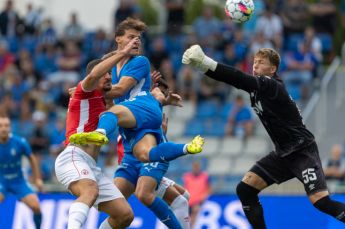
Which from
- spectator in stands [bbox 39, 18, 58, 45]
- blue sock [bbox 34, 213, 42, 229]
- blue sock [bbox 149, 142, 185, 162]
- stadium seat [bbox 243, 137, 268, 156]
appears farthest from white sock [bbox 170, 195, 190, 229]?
spectator in stands [bbox 39, 18, 58, 45]

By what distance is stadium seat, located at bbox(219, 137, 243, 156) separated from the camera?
23.7 meters

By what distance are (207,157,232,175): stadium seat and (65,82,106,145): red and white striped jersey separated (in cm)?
1019

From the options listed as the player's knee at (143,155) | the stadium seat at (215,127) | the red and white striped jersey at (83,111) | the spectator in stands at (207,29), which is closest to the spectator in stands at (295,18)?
the spectator in stands at (207,29)

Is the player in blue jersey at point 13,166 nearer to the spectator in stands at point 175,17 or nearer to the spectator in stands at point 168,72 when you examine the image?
the spectator in stands at point 168,72

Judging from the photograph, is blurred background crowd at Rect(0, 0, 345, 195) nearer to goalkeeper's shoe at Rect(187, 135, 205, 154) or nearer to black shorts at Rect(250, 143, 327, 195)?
black shorts at Rect(250, 143, 327, 195)

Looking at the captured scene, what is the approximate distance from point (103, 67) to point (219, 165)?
36.6 ft

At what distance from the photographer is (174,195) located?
47.1 feet

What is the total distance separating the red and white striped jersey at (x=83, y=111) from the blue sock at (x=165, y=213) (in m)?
1.44

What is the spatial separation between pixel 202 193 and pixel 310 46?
5.95 metres

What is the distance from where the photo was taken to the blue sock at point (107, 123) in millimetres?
12593

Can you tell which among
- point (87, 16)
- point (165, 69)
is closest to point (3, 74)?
point (165, 69)

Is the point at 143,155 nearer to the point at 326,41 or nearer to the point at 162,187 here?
the point at 162,187

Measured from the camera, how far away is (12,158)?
17.5m

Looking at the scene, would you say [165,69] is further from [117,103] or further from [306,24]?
[117,103]
